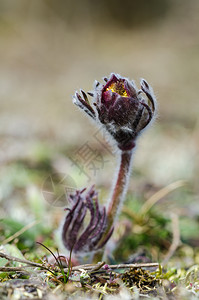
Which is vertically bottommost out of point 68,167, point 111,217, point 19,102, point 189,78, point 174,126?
point 111,217

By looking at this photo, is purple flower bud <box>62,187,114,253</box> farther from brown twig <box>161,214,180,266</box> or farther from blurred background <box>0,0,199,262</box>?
brown twig <box>161,214,180,266</box>

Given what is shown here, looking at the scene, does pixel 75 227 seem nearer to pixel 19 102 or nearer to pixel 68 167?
pixel 68 167

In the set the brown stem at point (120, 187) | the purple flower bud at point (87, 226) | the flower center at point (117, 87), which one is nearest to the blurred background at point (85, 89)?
the brown stem at point (120, 187)

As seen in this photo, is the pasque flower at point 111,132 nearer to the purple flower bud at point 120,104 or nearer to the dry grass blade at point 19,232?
the purple flower bud at point 120,104

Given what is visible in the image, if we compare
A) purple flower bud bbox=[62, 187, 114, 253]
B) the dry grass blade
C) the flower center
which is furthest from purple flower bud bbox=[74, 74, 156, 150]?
the dry grass blade

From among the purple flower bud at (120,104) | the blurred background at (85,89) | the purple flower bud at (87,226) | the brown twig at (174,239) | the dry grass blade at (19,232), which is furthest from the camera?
the blurred background at (85,89)

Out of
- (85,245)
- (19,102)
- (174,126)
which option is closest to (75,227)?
(85,245)
